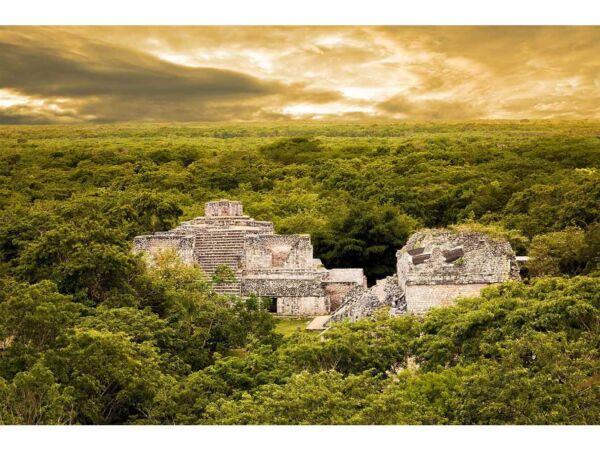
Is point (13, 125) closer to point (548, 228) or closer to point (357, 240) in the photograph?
point (357, 240)

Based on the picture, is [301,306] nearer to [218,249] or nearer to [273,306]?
[273,306]

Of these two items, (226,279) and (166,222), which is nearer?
(226,279)

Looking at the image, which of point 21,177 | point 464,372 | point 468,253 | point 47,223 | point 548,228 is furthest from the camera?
point 21,177

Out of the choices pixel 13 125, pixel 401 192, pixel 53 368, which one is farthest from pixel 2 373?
pixel 401 192

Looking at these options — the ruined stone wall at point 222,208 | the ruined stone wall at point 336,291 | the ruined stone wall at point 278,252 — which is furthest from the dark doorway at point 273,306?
the ruined stone wall at point 222,208

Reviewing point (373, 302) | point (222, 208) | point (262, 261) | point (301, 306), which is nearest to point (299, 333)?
point (373, 302)

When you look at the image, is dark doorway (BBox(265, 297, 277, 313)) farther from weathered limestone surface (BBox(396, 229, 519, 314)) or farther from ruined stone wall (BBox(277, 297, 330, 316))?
weathered limestone surface (BBox(396, 229, 519, 314))

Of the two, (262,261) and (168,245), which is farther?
(262,261)
